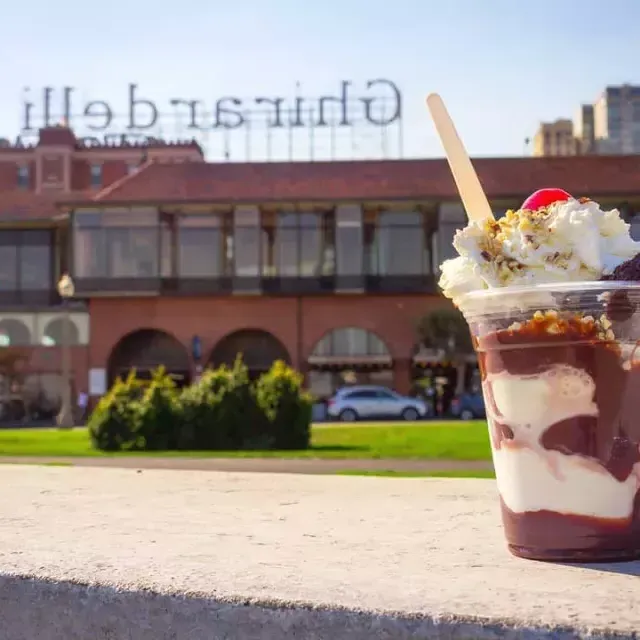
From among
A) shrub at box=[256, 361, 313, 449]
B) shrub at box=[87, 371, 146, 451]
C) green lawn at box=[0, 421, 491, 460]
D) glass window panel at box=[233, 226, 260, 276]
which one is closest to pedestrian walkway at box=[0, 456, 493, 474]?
green lawn at box=[0, 421, 491, 460]

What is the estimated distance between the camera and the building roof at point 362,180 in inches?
1725

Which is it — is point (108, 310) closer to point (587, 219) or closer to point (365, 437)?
point (365, 437)

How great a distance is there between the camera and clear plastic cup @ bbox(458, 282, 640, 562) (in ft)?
8.57

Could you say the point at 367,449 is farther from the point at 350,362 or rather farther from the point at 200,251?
the point at 200,251

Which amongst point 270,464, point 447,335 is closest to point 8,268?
point 447,335

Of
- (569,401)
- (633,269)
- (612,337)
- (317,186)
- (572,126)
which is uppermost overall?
(572,126)

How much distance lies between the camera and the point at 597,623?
191 cm

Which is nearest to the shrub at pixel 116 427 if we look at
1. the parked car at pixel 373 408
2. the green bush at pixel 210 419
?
the green bush at pixel 210 419

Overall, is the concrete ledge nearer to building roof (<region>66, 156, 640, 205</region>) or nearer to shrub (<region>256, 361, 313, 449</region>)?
shrub (<region>256, 361, 313, 449</region>)

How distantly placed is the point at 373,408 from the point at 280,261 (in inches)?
321

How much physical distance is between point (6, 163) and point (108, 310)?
31.9m

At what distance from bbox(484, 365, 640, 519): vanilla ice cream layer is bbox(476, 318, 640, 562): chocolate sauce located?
2 cm

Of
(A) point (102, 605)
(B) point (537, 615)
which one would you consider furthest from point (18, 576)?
(B) point (537, 615)

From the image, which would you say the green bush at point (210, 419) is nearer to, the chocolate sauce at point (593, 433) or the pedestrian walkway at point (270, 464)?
the pedestrian walkway at point (270, 464)
